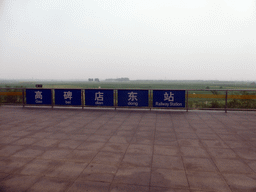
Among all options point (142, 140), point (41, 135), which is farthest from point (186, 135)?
point (41, 135)

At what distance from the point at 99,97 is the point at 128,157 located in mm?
7229

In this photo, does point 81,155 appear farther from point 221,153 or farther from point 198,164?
point 221,153

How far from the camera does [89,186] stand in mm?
3199

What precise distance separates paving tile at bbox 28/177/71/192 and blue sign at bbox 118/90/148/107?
7.84 m

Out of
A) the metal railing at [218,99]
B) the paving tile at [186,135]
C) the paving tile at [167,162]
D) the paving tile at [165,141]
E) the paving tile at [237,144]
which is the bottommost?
the paving tile at [167,162]

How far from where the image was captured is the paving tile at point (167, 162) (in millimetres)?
3939

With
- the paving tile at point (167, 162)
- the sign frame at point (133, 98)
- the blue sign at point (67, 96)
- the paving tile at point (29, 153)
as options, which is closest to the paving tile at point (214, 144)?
the paving tile at point (167, 162)

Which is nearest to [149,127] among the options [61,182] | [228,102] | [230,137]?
[230,137]

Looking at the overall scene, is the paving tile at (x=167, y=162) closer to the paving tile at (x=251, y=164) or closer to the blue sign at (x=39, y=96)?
the paving tile at (x=251, y=164)

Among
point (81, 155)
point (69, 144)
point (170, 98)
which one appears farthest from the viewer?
point (170, 98)

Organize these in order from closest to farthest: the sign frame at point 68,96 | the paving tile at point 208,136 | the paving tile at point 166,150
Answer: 1. the paving tile at point 166,150
2. the paving tile at point 208,136
3. the sign frame at point 68,96

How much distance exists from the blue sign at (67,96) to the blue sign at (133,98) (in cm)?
265

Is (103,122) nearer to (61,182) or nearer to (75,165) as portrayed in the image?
(75,165)

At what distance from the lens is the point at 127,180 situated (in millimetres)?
3385
